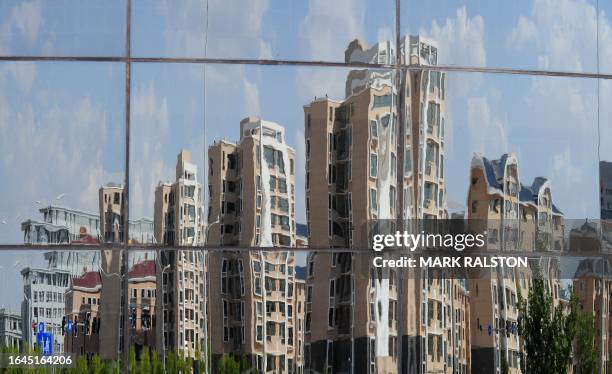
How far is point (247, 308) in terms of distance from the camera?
11.2 meters

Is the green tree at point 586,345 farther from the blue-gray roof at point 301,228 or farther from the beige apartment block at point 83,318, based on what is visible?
the beige apartment block at point 83,318

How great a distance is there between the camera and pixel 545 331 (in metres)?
11.7

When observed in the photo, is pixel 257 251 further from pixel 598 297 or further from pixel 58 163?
pixel 598 297

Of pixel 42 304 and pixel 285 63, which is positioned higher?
pixel 285 63

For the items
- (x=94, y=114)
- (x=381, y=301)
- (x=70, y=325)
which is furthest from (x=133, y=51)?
(x=381, y=301)

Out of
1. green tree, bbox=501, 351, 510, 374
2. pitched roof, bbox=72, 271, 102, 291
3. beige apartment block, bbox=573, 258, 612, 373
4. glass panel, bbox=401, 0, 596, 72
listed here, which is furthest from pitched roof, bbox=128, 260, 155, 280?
beige apartment block, bbox=573, 258, 612, 373

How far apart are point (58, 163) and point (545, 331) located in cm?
492

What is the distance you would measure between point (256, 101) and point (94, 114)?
1.50 m

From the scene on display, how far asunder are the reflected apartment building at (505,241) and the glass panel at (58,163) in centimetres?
345

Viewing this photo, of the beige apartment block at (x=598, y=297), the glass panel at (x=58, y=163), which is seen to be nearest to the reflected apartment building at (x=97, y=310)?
the glass panel at (x=58, y=163)

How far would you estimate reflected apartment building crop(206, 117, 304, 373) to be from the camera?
11.1 meters

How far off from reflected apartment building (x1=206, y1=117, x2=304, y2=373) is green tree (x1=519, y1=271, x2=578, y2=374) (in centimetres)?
224

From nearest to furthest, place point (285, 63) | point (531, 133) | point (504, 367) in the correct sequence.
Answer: point (285, 63), point (504, 367), point (531, 133)

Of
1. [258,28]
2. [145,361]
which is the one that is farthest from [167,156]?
[145,361]
